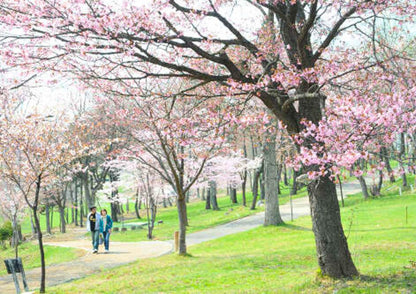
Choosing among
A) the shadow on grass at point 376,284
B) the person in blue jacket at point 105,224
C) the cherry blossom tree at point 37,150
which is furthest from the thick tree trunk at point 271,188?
the shadow on grass at point 376,284

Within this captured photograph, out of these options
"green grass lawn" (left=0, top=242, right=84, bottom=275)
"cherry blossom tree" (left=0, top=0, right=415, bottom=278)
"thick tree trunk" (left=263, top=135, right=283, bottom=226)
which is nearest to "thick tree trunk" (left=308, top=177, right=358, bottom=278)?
"cherry blossom tree" (left=0, top=0, right=415, bottom=278)

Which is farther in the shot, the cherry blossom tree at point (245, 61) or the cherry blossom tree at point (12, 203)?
the cherry blossom tree at point (12, 203)

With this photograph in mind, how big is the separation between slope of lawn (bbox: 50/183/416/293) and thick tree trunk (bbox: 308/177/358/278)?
235 mm

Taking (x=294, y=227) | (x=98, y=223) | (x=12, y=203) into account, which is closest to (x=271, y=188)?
(x=294, y=227)

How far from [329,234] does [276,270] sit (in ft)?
10.2

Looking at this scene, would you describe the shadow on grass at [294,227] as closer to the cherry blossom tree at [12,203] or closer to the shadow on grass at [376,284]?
the shadow on grass at [376,284]

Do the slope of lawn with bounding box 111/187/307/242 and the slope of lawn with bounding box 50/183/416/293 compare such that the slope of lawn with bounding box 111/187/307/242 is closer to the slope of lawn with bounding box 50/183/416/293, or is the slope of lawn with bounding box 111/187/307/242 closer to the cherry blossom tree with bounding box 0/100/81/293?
the slope of lawn with bounding box 50/183/416/293

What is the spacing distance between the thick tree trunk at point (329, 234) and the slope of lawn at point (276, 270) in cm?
24

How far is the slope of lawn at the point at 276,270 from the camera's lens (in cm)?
666

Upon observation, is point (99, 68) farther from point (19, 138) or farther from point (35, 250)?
point (35, 250)

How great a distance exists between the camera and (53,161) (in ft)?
33.3

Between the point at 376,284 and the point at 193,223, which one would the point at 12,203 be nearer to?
the point at 193,223

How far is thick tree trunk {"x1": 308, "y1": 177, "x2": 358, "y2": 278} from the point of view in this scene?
266 inches

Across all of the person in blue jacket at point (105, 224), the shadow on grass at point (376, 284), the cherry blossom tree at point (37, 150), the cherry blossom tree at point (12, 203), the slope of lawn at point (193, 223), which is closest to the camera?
the shadow on grass at point (376, 284)
